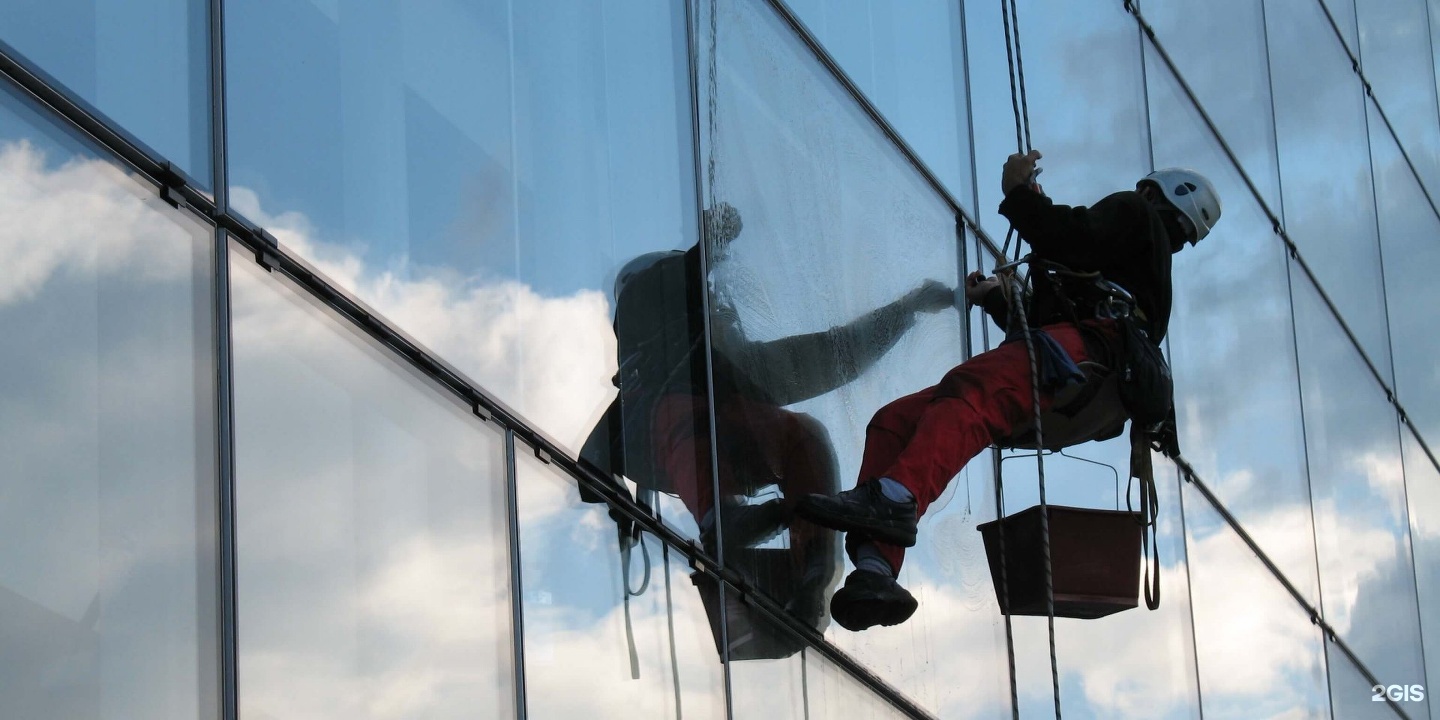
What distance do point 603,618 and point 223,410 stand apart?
4.73ft

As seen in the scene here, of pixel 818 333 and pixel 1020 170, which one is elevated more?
pixel 1020 170

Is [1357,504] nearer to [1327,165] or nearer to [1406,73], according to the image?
[1327,165]

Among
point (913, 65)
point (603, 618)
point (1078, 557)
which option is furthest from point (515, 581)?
point (913, 65)

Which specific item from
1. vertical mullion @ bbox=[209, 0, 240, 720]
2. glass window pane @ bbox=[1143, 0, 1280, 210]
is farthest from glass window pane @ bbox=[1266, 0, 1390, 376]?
vertical mullion @ bbox=[209, 0, 240, 720]

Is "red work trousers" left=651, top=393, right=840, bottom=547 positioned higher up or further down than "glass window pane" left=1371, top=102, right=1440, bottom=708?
further down

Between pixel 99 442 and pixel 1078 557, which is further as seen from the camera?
pixel 1078 557

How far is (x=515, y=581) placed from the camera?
4.45 m

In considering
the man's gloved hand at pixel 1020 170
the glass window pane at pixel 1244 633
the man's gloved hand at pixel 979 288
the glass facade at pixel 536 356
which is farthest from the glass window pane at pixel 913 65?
the glass window pane at pixel 1244 633

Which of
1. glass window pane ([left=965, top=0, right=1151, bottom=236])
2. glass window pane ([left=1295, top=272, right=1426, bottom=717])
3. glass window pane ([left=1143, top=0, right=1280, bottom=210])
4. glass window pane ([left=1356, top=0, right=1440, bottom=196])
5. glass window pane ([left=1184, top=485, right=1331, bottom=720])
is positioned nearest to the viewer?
glass window pane ([left=965, top=0, right=1151, bottom=236])

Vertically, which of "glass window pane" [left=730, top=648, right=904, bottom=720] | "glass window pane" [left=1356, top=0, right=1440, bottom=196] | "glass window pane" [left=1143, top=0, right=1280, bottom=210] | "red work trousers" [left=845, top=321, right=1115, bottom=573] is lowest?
"glass window pane" [left=730, top=648, right=904, bottom=720]

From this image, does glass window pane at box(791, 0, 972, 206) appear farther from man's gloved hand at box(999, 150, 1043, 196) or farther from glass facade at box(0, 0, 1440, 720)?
man's gloved hand at box(999, 150, 1043, 196)

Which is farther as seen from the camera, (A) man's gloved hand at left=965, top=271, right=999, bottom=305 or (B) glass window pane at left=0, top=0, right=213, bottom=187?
(A) man's gloved hand at left=965, top=271, right=999, bottom=305

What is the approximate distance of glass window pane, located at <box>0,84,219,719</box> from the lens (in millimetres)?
3312

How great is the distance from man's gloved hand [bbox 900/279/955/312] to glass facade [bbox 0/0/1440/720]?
17mm
